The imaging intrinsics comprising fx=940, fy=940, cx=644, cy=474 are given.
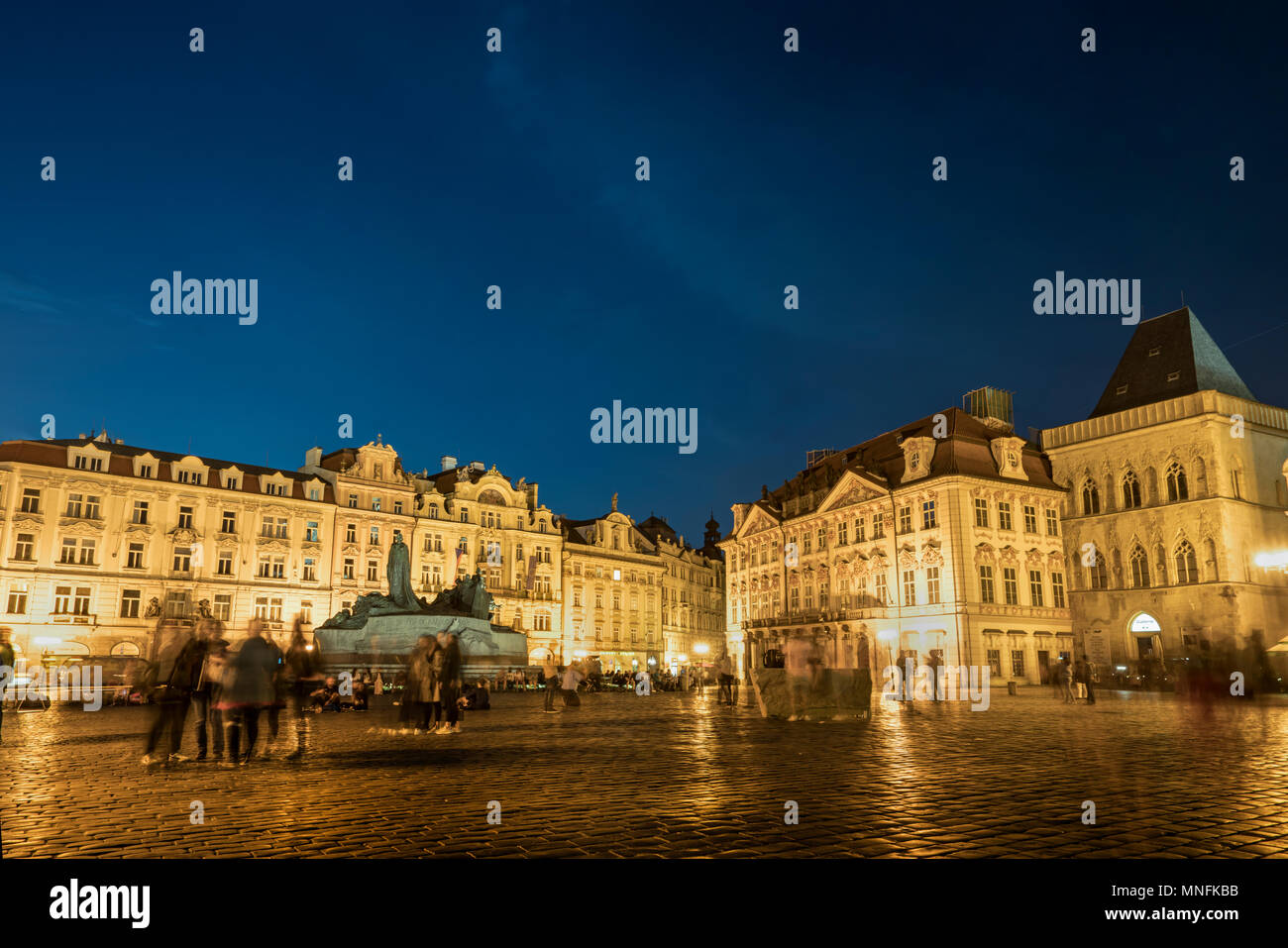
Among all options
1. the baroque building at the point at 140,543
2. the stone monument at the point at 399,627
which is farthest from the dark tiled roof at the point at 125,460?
the stone monument at the point at 399,627

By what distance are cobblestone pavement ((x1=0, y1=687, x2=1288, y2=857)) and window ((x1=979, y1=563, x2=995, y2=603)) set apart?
33040mm

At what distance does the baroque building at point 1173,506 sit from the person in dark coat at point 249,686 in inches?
1697

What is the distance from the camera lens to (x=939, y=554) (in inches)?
1989

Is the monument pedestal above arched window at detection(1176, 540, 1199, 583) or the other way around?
the other way around

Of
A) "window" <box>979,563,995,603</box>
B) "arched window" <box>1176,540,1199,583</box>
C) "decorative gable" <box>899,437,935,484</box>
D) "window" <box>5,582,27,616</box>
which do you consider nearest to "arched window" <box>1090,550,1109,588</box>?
"arched window" <box>1176,540,1199,583</box>

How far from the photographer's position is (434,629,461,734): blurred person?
54.6 feet

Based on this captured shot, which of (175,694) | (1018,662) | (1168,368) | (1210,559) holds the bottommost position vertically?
(1018,662)

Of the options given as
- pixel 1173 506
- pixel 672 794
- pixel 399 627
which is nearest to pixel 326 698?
pixel 399 627

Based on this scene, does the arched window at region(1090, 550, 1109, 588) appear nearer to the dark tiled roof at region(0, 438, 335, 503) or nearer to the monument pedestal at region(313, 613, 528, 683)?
the monument pedestal at region(313, 613, 528, 683)

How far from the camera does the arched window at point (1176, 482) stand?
48031 mm

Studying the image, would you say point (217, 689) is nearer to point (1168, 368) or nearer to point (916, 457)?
point (916, 457)

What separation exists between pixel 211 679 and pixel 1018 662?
45554mm
